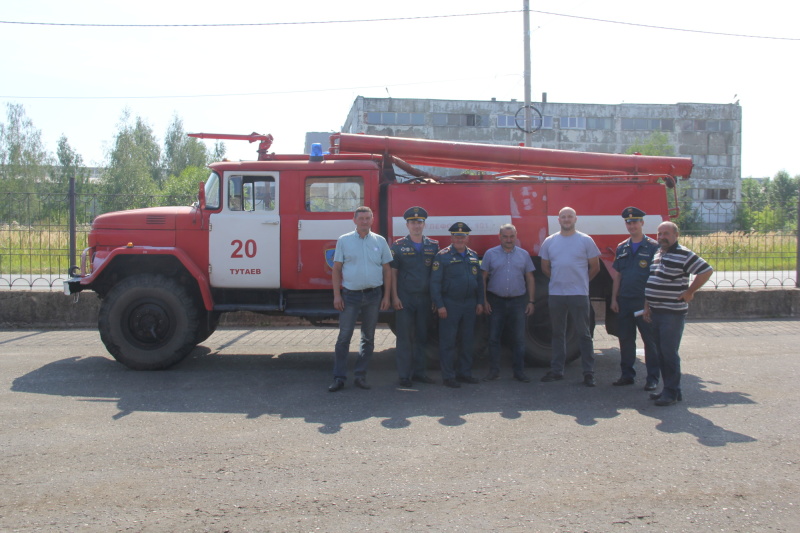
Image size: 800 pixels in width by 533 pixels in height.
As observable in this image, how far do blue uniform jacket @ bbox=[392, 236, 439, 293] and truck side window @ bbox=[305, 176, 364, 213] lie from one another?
1.13m

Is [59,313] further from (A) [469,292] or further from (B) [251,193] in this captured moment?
(A) [469,292]

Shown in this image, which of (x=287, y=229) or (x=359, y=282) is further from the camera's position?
(x=287, y=229)

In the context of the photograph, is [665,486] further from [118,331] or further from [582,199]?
[118,331]

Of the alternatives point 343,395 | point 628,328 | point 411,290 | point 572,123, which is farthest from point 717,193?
point 343,395

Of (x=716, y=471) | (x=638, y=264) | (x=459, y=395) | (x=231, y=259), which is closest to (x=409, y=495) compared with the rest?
(x=716, y=471)

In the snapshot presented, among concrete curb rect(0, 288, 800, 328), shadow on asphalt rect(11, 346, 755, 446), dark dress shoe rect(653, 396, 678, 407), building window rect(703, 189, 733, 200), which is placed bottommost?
shadow on asphalt rect(11, 346, 755, 446)

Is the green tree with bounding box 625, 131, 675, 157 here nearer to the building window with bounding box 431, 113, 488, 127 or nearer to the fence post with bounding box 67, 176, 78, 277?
the building window with bounding box 431, 113, 488, 127

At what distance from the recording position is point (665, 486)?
4285 millimetres

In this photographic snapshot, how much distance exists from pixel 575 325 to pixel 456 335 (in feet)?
4.16

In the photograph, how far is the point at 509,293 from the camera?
24.1 feet

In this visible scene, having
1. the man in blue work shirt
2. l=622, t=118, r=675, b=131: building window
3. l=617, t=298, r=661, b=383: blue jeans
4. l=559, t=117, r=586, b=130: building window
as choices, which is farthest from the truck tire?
l=622, t=118, r=675, b=131: building window

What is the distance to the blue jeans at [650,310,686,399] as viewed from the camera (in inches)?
249

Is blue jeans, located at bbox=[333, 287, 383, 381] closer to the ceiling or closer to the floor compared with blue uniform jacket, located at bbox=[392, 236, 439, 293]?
closer to the floor

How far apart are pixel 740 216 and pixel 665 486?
8.82m
